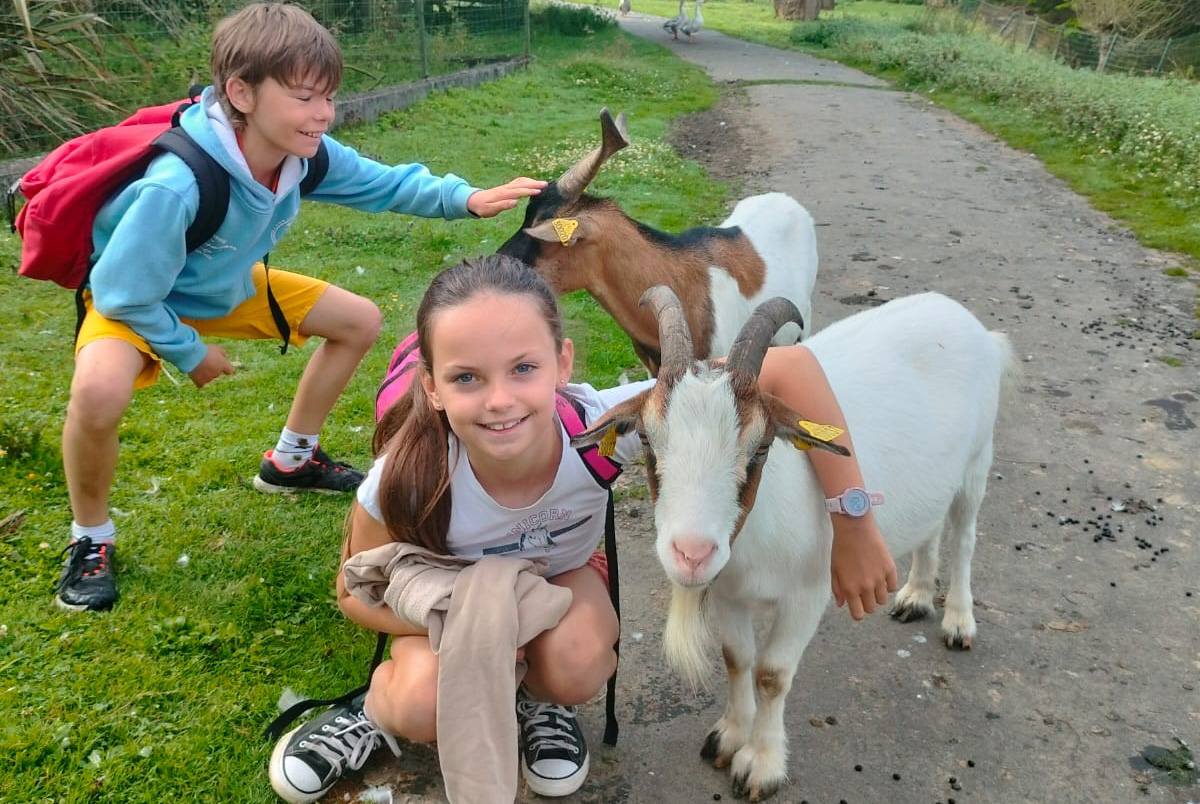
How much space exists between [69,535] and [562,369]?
225 cm

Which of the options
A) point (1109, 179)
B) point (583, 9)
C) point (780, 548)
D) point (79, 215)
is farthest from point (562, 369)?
point (583, 9)

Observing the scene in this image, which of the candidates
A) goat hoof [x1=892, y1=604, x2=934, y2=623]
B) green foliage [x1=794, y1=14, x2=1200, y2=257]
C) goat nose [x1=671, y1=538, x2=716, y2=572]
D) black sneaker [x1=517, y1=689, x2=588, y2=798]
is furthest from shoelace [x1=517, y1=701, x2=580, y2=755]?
green foliage [x1=794, y1=14, x2=1200, y2=257]

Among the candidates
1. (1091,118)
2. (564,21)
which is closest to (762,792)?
(1091,118)

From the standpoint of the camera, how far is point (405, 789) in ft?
8.00

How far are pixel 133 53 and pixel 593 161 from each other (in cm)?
571

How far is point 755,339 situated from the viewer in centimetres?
218

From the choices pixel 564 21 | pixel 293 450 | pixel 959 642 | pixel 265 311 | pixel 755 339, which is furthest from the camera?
pixel 564 21

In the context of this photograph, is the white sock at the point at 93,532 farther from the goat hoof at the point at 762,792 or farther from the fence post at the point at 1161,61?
the fence post at the point at 1161,61

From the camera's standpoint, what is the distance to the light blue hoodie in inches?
102

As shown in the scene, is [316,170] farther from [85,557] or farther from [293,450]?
[85,557]

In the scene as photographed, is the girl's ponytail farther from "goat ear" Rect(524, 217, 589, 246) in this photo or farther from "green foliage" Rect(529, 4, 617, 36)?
"green foliage" Rect(529, 4, 617, 36)

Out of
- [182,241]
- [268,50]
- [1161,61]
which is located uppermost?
[268,50]

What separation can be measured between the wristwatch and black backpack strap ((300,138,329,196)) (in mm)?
2182

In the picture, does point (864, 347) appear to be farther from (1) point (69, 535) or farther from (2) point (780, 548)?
(1) point (69, 535)
